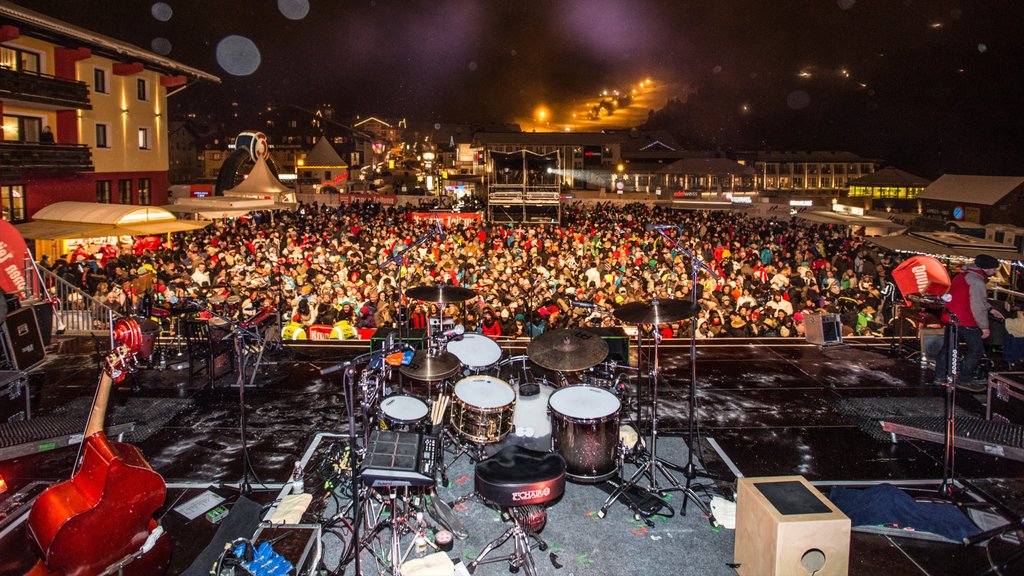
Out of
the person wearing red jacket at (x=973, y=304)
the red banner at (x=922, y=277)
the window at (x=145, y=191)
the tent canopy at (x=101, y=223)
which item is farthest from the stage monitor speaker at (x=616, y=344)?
the window at (x=145, y=191)

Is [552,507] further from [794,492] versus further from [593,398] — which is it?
[794,492]

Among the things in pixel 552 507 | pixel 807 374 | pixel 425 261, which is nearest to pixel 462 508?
pixel 552 507

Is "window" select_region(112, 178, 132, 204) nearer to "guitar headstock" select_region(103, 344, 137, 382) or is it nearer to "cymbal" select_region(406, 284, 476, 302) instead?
"cymbal" select_region(406, 284, 476, 302)

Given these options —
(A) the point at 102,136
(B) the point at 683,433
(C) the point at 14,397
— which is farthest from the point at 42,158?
(B) the point at 683,433

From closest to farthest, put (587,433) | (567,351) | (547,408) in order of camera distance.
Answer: (587,433), (567,351), (547,408)

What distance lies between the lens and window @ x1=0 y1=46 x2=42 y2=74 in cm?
1758

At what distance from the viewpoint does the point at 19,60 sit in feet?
59.2

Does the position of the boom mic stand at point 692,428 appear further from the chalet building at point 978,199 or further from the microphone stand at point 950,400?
the chalet building at point 978,199

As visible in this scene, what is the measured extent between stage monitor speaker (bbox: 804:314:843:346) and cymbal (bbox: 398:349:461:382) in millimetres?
6831

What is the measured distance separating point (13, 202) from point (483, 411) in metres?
18.6

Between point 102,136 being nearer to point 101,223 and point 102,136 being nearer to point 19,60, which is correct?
point 19,60

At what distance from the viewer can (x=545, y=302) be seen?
10242 millimetres

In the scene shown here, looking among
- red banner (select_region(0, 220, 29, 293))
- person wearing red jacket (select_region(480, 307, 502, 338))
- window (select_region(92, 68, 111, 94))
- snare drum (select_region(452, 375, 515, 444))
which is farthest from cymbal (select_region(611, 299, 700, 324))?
window (select_region(92, 68, 111, 94))

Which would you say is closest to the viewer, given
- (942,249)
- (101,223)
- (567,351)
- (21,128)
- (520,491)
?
(520,491)
